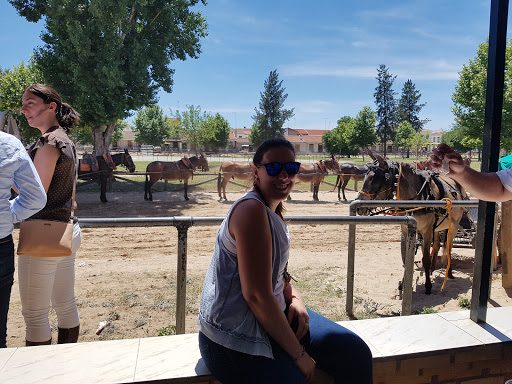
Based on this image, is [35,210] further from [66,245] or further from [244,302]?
[244,302]

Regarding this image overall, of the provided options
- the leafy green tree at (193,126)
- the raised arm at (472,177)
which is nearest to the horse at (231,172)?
the raised arm at (472,177)

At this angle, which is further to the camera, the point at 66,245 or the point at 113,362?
the point at 66,245

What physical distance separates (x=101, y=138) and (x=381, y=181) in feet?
59.7

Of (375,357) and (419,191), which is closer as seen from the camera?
(375,357)

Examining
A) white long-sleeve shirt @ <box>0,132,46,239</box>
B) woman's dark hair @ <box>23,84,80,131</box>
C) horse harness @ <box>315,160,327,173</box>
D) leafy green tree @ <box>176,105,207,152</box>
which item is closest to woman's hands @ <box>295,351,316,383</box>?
white long-sleeve shirt @ <box>0,132,46,239</box>

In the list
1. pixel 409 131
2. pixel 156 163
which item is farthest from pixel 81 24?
pixel 409 131

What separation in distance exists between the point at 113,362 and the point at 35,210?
985mm

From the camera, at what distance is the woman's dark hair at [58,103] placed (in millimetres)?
2549

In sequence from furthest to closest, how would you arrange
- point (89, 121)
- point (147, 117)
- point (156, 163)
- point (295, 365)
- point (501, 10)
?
point (147, 117) < point (89, 121) < point (156, 163) < point (501, 10) < point (295, 365)

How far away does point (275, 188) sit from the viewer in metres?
1.89

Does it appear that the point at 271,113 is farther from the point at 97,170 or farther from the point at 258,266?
the point at 258,266

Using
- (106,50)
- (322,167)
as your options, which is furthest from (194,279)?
(106,50)

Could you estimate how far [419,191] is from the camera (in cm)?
605

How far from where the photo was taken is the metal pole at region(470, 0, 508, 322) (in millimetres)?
2092
